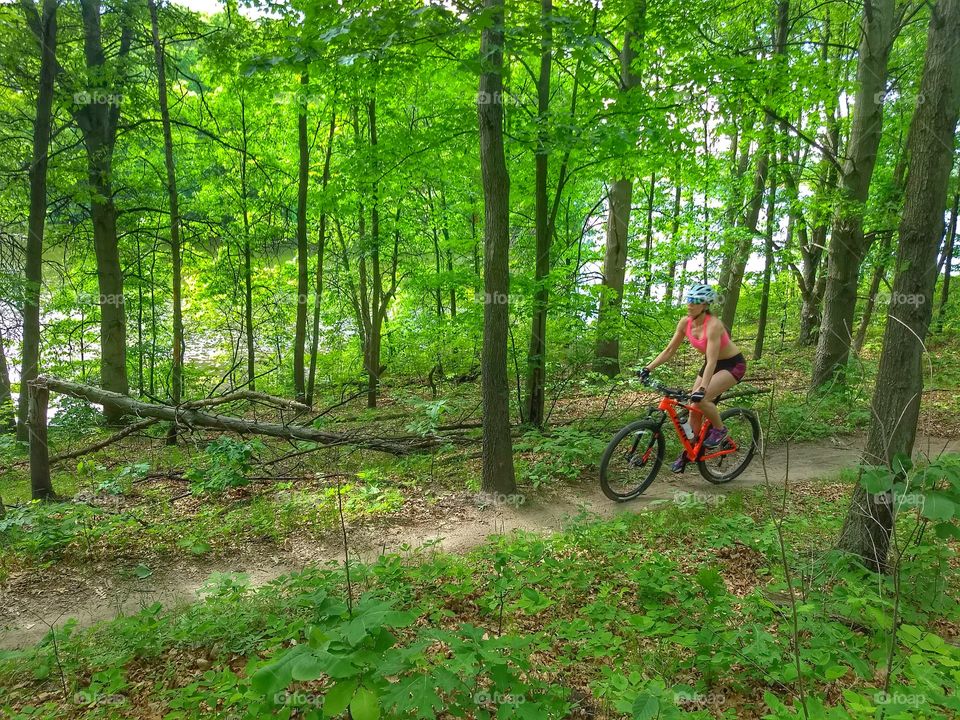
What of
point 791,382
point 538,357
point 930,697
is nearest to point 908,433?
point 930,697

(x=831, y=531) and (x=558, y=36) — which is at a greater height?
(x=558, y=36)

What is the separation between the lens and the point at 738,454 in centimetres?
724

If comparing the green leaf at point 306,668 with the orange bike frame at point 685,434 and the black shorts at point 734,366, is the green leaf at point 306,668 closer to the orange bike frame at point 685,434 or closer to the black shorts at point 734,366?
the orange bike frame at point 685,434

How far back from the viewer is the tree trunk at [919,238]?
343 cm

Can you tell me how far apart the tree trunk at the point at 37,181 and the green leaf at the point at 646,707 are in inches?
283

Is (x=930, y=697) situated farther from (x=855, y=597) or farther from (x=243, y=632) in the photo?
(x=243, y=632)

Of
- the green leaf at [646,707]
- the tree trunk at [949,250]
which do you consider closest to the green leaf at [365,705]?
the green leaf at [646,707]

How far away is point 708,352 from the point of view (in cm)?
598

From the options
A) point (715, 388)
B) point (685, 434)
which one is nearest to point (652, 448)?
point (685, 434)

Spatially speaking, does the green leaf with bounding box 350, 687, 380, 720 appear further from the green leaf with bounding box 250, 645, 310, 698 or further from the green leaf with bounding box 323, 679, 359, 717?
the green leaf with bounding box 250, 645, 310, 698

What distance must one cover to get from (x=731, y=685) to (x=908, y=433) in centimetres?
231

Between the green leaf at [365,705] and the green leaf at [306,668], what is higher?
the green leaf at [306,668]

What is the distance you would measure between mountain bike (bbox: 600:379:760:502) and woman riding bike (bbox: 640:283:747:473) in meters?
0.15

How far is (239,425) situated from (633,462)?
18.4ft
